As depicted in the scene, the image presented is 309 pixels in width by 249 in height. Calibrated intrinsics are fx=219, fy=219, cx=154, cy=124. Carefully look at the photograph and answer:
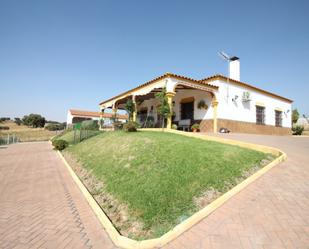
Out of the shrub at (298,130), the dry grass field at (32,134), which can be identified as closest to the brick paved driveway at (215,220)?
the shrub at (298,130)

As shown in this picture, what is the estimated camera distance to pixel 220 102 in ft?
53.0

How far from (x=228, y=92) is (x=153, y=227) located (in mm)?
14763

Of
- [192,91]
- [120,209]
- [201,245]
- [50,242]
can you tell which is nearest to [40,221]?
[50,242]

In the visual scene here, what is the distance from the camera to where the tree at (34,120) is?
66.3 metres

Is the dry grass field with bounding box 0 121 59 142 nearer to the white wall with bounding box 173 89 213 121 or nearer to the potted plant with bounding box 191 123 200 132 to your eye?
the white wall with bounding box 173 89 213 121

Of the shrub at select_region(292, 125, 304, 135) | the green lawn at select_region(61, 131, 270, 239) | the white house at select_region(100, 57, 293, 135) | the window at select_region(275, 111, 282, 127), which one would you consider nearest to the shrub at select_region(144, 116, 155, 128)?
the white house at select_region(100, 57, 293, 135)

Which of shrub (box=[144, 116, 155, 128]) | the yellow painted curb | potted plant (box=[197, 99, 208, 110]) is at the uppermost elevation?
potted plant (box=[197, 99, 208, 110])

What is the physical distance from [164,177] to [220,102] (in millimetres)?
12197

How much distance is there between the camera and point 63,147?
16.2 meters

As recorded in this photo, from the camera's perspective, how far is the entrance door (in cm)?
1781

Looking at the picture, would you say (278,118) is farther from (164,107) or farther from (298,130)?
(164,107)

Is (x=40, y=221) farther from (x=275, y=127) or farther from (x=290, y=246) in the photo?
(x=275, y=127)

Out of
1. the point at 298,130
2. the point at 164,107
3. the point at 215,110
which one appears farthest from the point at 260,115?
the point at 164,107

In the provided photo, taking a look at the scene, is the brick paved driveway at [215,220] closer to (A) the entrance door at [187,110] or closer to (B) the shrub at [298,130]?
(A) the entrance door at [187,110]
